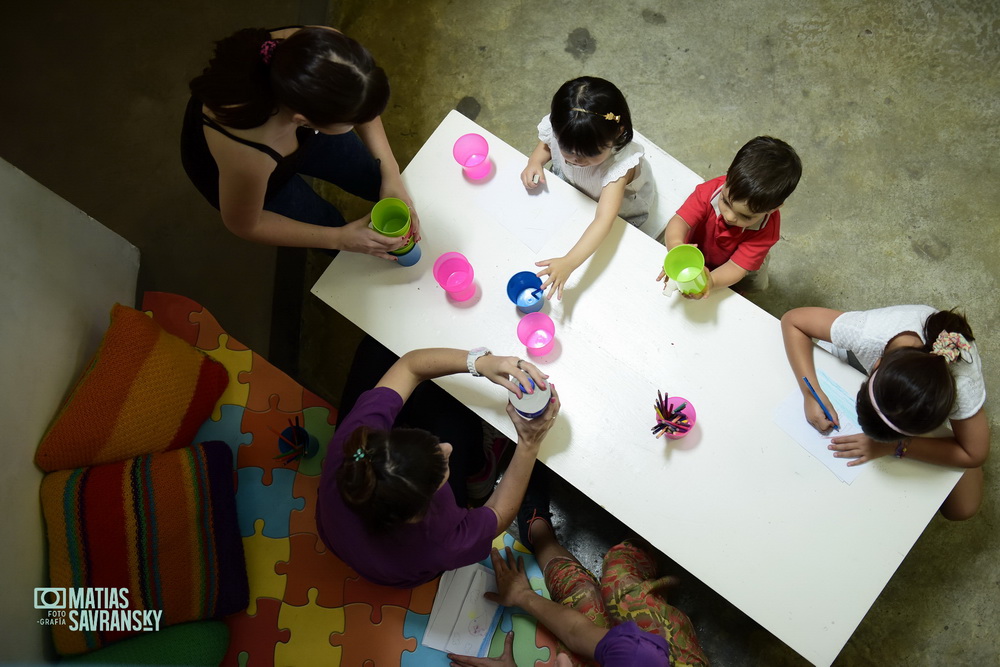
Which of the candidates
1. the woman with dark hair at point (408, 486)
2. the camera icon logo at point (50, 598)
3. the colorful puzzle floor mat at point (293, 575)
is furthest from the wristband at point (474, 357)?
the camera icon logo at point (50, 598)

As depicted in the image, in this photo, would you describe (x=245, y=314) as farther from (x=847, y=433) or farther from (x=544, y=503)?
(x=847, y=433)

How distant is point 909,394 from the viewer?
1307mm

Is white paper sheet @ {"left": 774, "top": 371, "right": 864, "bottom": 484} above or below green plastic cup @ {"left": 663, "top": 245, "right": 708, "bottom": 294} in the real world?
below

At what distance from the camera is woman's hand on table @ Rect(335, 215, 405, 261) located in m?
1.54

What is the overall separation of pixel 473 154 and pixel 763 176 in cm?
74

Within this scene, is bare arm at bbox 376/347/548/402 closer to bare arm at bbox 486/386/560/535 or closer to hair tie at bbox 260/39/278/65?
bare arm at bbox 486/386/560/535

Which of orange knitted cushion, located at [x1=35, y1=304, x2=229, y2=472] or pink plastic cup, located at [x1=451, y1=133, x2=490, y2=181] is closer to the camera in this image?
orange knitted cushion, located at [x1=35, y1=304, x2=229, y2=472]

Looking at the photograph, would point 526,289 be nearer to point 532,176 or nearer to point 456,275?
point 456,275

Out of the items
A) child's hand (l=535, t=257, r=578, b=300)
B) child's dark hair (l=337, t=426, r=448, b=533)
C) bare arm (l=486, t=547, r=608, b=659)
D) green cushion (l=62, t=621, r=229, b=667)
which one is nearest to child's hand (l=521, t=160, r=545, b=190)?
child's hand (l=535, t=257, r=578, b=300)

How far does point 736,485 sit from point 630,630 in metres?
0.41

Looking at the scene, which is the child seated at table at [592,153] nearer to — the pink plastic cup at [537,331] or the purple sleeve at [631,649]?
the pink plastic cup at [537,331]

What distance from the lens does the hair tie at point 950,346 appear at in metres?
1.37

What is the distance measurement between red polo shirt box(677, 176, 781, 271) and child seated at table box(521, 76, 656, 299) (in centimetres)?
17

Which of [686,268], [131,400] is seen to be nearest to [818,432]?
[686,268]
